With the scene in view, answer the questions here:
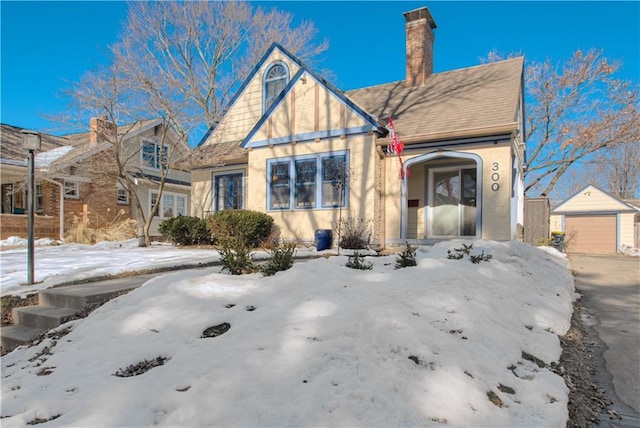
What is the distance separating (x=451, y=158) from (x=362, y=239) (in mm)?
3313

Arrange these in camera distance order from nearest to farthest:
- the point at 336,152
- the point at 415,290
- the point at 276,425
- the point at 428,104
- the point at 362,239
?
1. the point at 276,425
2. the point at 415,290
3. the point at 362,239
4. the point at 336,152
5. the point at 428,104

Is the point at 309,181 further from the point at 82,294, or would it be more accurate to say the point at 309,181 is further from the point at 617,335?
the point at 617,335

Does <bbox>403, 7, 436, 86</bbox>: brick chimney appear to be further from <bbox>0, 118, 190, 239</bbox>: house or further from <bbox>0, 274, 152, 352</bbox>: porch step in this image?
<bbox>0, 274, 152, 352</bbox>: porch step

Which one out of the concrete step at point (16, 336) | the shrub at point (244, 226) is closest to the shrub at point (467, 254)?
the concrete step at point (16, 336)

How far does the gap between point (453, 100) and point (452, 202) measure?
296cm

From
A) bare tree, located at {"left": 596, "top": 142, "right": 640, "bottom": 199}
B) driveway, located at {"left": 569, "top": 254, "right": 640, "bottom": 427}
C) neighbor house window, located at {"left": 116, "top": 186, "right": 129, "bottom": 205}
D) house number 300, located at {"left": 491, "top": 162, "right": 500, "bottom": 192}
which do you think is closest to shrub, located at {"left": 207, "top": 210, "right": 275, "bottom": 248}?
house number 300, located at {"left": 491, "top": 162, "right": 500, "bottom": 192}

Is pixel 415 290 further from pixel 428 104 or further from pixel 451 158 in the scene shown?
pixel 428 104

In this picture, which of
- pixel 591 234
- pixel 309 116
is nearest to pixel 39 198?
pixel 309 116

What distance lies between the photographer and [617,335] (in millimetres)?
3836

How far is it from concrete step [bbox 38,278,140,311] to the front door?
313 inches

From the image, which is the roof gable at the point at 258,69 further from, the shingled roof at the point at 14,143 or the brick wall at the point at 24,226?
the brick wall at the point at 24,226

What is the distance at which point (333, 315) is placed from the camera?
2828 millimetres

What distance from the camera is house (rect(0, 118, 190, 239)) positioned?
1405 cm

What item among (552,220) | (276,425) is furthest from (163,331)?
(552,220)
